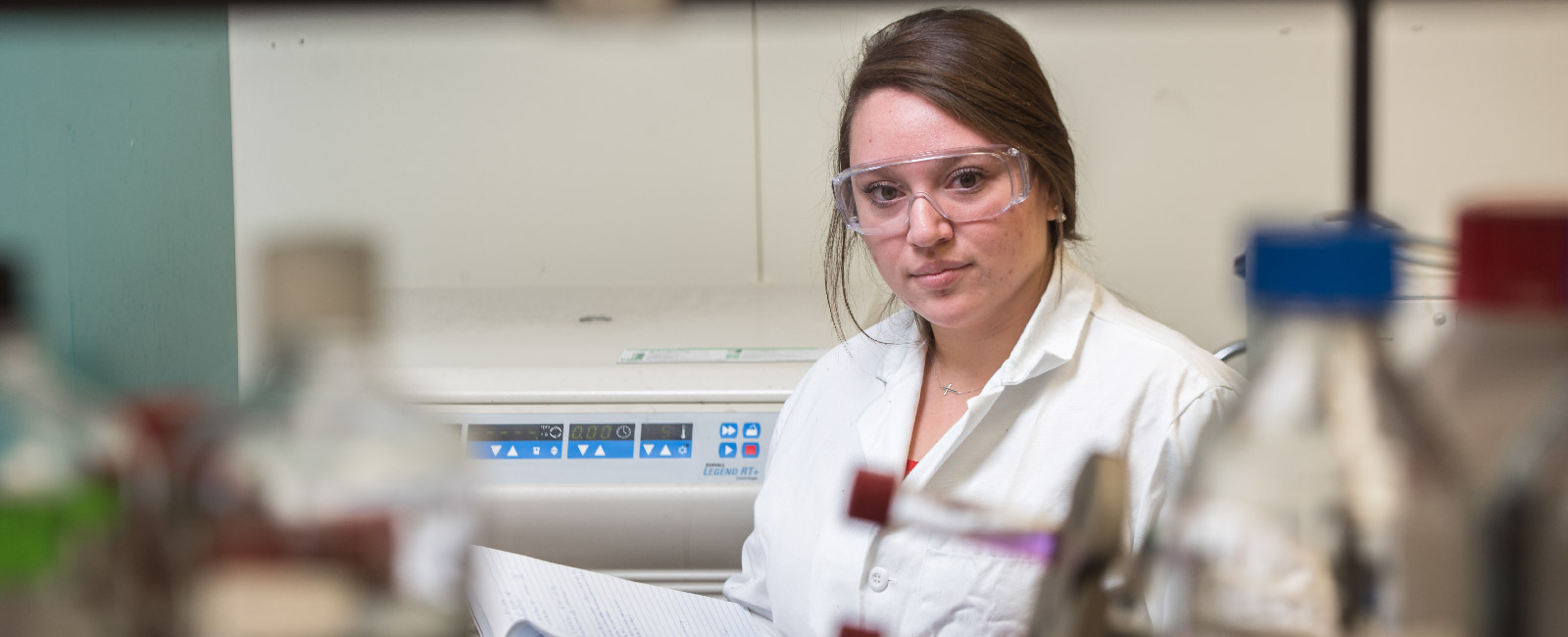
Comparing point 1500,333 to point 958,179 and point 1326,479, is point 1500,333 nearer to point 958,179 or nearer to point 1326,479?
point 1326,479

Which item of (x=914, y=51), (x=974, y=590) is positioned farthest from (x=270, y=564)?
→ (x=914, y=51)

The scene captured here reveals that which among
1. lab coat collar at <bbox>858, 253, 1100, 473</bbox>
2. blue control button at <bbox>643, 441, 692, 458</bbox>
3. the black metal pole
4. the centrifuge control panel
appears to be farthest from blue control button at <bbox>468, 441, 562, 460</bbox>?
the black metal pole

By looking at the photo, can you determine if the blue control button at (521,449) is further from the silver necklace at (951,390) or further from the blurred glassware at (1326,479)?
the blurred glassware at (1326,479)

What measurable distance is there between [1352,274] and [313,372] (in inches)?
13.5

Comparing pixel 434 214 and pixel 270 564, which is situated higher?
pixel 434 214

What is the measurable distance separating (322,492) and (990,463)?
1021 millimetres

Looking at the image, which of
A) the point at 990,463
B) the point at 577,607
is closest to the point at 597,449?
the point at 577,607

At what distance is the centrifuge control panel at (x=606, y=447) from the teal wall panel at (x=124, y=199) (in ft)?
1.16

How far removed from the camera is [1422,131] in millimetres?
2156

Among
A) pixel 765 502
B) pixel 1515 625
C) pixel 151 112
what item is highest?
pixel 151 112

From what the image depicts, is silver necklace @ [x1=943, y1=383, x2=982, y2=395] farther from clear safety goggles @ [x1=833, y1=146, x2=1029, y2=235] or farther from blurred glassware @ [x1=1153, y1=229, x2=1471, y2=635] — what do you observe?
blurred glassware @ [x1=1153, y1=229, x2=1471, y2=635]

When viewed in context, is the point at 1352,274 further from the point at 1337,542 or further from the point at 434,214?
the point at 434,214

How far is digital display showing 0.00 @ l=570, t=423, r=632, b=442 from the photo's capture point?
156cm

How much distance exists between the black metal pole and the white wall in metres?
1.69
